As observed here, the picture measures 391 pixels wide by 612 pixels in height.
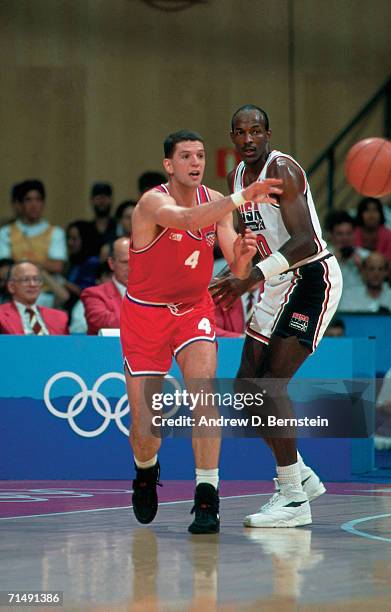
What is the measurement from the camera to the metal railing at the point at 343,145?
594 inches

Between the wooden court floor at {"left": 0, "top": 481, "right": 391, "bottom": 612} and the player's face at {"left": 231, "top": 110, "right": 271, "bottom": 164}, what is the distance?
2.12 m

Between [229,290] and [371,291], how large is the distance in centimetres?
564

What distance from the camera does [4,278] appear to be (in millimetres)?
11398

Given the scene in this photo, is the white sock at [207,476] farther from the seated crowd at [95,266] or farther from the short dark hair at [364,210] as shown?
the short dark hair at [364,210]

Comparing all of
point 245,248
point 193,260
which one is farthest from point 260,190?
point 193,260

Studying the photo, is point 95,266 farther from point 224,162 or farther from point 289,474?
point 289,474

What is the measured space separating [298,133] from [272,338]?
9.07 meters

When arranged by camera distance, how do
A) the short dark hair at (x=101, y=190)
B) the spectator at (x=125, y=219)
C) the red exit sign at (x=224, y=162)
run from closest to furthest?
the spectator at (x=125, y=219) < the short dark hair at (x=101, y=190) < the red exit sign at (x=224, y=162)

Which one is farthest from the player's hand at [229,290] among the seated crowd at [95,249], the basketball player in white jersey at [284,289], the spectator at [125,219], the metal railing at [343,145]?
the metal railing at [343,145]

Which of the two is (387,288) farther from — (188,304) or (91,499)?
(188,304)

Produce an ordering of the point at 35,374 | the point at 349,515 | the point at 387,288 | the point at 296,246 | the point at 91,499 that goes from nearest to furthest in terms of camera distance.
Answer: the point at 296,246 → the point at 349,515 → the point at 91,499 → the point at 35,374 → the point at 387,288

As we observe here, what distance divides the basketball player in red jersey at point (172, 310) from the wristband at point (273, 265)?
187 mm

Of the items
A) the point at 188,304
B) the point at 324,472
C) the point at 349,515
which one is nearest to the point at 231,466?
the point at 324,472

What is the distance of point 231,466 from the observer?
31.2 feet
